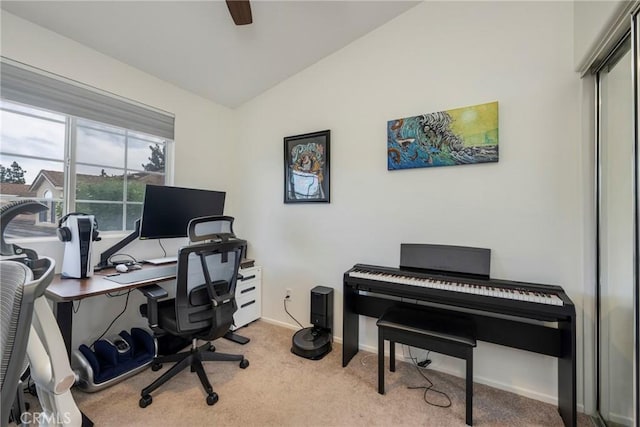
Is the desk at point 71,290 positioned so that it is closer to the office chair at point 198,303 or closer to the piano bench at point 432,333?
the office chair at point 198,303

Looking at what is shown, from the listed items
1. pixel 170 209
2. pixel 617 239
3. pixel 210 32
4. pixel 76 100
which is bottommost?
pixel 617 239

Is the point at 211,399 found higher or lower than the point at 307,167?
lower

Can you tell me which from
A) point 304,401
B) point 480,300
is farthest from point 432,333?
point 304,401

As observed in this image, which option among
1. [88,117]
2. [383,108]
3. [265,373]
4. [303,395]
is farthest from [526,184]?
[88,117]

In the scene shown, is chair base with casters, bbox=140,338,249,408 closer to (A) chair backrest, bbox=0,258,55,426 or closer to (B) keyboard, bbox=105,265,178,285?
(B) keyboard, bbox=105,265,178,285

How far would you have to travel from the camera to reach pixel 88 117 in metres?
2.12

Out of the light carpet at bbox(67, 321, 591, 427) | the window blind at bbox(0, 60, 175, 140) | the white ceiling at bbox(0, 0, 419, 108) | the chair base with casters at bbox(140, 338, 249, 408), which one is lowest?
the light carpet at bbox(67, 321, 591, 427)

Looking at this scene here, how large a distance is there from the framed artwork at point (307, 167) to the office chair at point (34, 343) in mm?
1983

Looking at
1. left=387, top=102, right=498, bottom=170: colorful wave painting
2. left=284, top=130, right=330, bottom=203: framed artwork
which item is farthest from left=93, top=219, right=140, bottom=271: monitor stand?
left=387, top=102, right=498, bottom=170: colorful wave painting

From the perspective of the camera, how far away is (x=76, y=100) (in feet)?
6.72

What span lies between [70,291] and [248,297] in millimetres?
1557

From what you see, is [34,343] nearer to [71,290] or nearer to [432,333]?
[71,290]

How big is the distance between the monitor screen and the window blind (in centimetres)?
70

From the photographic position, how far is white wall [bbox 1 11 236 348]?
1842mm
